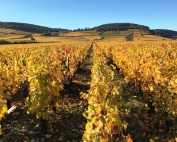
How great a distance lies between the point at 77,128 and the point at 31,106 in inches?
71.2

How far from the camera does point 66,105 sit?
388 inches

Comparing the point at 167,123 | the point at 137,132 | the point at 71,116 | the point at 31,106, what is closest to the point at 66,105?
the point at 71,116

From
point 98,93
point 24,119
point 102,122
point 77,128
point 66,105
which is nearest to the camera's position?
point 102,122

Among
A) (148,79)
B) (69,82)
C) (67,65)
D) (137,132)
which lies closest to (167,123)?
(137,132)

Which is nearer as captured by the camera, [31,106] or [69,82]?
[31,106]

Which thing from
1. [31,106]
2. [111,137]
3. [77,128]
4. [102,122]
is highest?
[102,122]

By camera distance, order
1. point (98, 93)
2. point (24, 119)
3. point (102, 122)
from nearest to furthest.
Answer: point (102, 122)
point (98, 93)
point (24, 119)

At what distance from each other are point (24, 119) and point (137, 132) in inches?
166

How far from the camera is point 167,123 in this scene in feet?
23.7

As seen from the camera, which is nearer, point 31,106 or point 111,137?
point 111,137

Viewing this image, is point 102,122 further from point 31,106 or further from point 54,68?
point 54,68

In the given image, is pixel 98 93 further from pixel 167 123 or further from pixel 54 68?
pixel 54 68

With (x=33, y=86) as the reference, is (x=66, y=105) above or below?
below

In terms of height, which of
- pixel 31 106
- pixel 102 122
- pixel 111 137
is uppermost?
pixel 102 122
